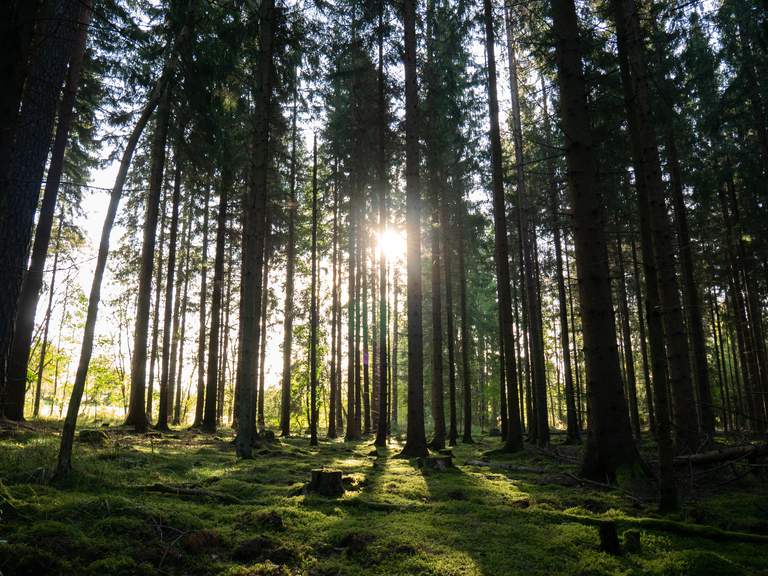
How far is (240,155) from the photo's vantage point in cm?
1619

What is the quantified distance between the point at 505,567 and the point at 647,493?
3.55 metres

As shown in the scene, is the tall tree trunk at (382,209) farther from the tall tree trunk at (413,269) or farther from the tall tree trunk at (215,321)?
the tall tree trunk at (215,321)

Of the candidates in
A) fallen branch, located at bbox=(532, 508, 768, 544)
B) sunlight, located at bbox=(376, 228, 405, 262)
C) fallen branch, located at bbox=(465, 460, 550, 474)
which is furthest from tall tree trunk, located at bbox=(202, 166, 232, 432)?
fallen branch, located at bbox=(532, 508, 768, 544)

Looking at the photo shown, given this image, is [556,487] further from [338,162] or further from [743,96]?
[338,162]

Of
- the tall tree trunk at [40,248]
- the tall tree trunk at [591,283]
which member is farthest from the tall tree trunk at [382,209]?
the tall tree trunk at [40,248]

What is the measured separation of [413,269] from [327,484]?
6.67 meters

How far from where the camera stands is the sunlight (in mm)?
17844

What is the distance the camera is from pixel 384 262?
60.5 feet

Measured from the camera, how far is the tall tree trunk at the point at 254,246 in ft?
36.4

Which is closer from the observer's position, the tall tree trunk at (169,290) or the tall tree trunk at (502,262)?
the tall tree trunk at (502,262)

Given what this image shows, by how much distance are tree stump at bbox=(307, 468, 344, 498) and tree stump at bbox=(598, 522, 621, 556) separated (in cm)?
365

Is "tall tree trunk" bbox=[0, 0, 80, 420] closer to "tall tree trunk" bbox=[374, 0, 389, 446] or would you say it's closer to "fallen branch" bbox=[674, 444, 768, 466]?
"fallen branch" bbox=[674, 444, 768, 466]

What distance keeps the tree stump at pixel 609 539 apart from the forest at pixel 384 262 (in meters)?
0.04

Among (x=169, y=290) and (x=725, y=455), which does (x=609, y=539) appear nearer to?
(x=725, y=455)
